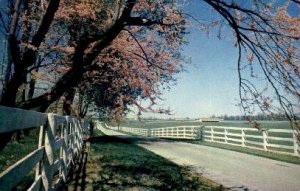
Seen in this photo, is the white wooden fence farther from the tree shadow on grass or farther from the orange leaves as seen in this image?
the orange leaves

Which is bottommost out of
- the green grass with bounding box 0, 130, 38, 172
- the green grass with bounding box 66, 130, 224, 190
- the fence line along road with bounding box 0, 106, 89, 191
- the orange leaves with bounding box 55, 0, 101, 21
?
the green grass with bounding box 66, 130, 224, 190

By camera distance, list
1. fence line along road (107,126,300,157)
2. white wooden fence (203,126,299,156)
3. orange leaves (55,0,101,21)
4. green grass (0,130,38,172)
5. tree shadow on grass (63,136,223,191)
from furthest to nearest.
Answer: fence line along road (107,126,300,157), white wooden fence (203,126,299,156), orange leaves (55,0,101,21), green grass (0,130,38,172), tree shadow on grass (63,136,223,191)

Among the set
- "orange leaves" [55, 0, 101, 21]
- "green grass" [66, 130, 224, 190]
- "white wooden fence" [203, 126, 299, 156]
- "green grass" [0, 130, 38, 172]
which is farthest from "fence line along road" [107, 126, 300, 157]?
"green grass" [0, 130, 38, 172]

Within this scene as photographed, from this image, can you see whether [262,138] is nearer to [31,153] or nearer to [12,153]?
[12,153]

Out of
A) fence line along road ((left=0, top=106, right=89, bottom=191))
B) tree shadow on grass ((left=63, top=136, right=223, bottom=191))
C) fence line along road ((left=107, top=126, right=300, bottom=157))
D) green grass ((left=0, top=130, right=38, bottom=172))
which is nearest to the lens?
fence line along road ((left=0, top=106, right=89, bottom=191))

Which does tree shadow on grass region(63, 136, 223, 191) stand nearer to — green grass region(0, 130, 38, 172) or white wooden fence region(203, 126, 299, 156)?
white wooden fence region(203, 126, 299, 156)

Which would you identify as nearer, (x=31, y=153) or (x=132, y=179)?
(x=31, y=153)

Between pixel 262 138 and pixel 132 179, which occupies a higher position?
pixel 262 138

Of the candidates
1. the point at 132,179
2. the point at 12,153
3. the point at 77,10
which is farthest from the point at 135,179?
the point at 12,153

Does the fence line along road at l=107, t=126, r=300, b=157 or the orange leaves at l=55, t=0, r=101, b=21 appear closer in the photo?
the orange leaves at l=55, t=0, r=101, b=21

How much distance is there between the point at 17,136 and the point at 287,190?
18175 millimetres

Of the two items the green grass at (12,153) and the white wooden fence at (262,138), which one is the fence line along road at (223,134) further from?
the green grass at (12,153)

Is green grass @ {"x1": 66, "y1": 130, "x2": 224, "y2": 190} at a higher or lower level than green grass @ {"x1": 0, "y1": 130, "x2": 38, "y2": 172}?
lower

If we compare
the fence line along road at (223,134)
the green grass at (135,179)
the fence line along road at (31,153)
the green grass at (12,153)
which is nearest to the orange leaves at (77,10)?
the green grass at (135,179)
